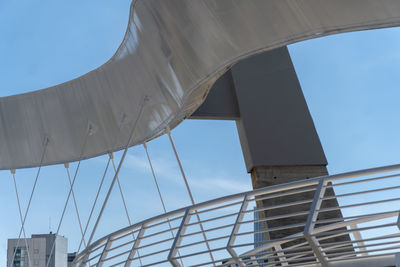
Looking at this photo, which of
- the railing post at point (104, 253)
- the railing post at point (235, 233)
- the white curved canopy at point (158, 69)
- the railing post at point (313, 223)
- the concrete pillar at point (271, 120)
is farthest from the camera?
the concrete pillar at point (271, 120)

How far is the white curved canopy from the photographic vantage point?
32.1 ft

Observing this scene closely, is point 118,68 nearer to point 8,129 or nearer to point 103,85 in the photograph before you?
point 103,85

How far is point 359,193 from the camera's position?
6625 mm

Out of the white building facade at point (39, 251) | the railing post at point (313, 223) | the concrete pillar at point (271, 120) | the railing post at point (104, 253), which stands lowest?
the railing post at point (313, 223)

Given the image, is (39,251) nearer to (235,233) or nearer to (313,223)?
(235,233)

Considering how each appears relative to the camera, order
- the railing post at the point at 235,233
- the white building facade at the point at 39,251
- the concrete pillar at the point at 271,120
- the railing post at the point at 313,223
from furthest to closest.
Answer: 1. the white building facade at the point at 39,251
2. the concrete pillar at the point at 271,120
3. the railing post at the point at 235,233
4. the railing post at the point at 313,223

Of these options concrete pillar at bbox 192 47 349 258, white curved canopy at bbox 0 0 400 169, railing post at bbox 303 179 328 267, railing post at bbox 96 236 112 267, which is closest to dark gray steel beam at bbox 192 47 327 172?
concrete pillar at bbox 192 47 349 258

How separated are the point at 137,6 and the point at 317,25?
14.7ft

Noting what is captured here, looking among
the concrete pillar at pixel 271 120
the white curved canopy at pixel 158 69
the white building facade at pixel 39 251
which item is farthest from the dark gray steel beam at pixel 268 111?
the white building facade at pixel 39 251

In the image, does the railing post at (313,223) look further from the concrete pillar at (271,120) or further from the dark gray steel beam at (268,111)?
the dark gray steel beam at (268,111)

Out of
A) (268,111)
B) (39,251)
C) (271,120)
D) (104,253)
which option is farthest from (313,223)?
(39,251)

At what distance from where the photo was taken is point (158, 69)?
1298 cm

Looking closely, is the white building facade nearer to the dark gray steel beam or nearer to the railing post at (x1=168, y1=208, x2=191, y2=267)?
the dark gray steel beam

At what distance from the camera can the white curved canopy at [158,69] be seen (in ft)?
32.1
